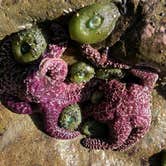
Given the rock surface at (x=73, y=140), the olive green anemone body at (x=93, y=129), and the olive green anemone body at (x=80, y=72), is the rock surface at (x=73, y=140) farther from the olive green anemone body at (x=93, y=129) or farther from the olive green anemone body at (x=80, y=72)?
the olive green anemone body at (x=80, y=72)

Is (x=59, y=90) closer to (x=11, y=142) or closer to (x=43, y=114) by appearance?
(x=43, y=114)

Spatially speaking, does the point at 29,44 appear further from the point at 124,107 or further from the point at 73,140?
the point at 73,140

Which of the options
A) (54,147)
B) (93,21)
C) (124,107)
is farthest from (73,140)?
(93,21)

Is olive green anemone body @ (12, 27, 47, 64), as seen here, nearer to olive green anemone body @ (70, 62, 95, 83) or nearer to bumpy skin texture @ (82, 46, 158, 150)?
olive green anemone body @ (70, 62, 95, 83)

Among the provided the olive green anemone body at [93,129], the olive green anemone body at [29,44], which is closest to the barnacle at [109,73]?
the olive green anemone body at [93,129]

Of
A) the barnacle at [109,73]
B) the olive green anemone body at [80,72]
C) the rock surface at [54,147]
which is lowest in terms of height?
the rock surface at [54,147]

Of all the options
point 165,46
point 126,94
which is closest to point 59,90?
point 126,94

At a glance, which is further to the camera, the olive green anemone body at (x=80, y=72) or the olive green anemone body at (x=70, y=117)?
the olive green anemone body at (x=70, y=117)
